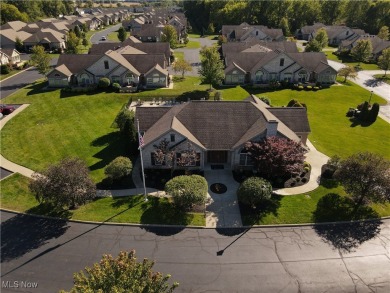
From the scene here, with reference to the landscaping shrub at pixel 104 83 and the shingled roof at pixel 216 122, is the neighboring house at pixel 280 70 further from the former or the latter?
the shingled roof at pixel 216 122

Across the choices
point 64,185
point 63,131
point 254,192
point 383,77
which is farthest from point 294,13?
point 64,185

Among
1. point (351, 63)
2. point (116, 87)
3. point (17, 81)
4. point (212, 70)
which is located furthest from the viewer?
point (351, 63)

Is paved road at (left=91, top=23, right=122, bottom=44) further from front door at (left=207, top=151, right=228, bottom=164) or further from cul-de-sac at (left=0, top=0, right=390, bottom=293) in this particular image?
front door at (left=207, top=151, right=228, bottom=164)

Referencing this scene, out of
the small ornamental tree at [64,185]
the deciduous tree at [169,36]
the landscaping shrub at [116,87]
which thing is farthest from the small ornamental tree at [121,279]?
the deciduous tree at [169,36]

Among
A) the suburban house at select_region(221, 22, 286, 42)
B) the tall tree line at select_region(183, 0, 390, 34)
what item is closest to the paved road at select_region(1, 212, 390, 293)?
the suburban house at select_region(221, 22, 286, 42)

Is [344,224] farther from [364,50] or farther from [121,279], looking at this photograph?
[364,50]

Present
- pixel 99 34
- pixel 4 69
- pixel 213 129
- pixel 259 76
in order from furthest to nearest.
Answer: pixel 99 34 → pixel 4 69 → pixel 259 76 → pixel 213 129
